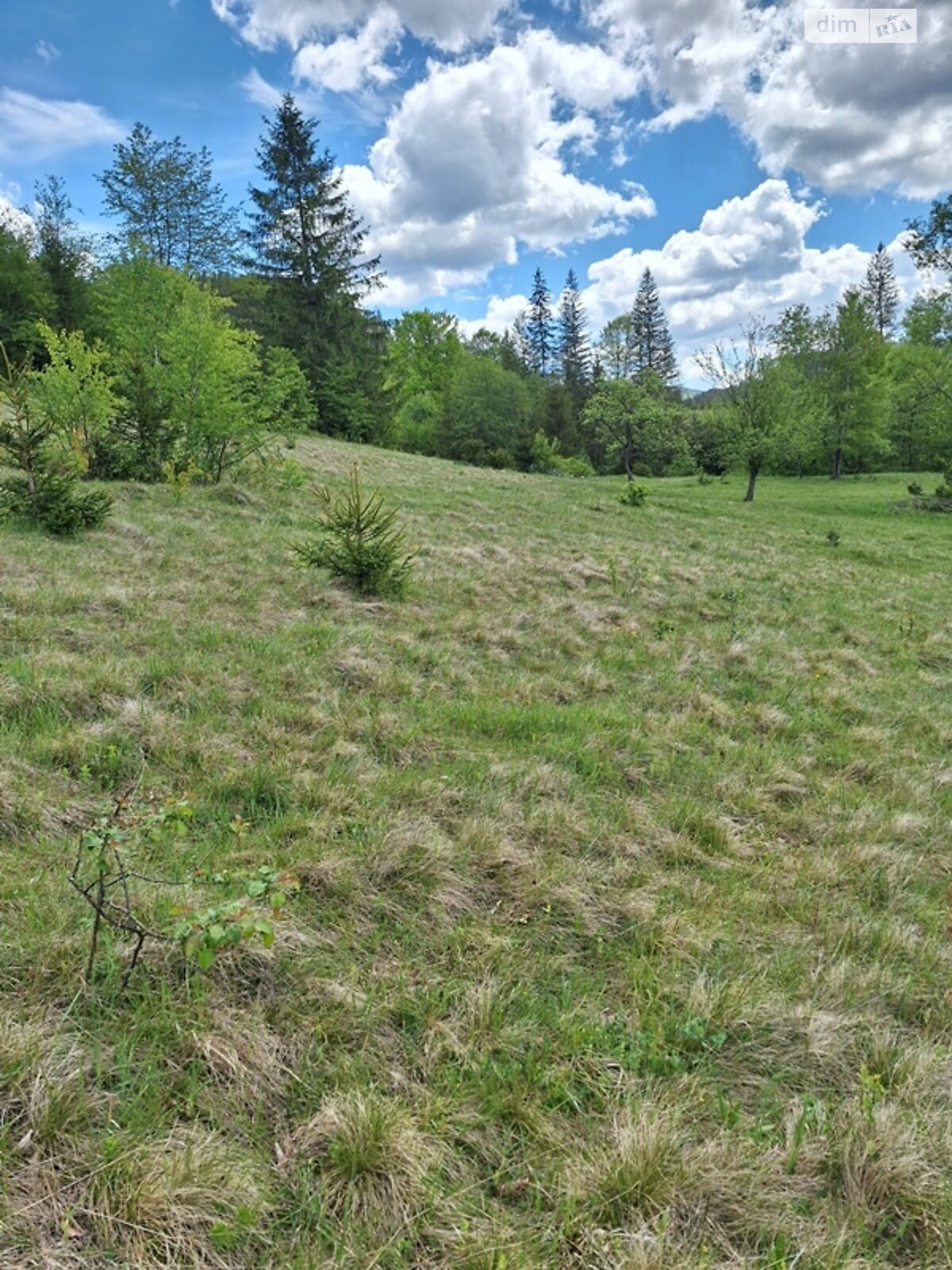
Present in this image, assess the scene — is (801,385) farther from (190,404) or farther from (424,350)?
(190,404)

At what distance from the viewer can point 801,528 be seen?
19.8 m

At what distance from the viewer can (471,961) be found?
2.61 m

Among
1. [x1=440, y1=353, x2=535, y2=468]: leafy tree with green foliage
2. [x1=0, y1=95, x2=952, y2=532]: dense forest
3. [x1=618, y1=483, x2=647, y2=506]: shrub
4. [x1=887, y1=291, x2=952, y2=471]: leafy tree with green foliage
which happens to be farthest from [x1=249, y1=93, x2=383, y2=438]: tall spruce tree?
[x1=887, y1=291, x2=952, y2=471]: leafy tree with green foliage

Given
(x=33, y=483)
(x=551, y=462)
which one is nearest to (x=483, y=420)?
(x=551, y=462)

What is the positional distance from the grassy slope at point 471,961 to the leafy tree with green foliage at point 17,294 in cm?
2824

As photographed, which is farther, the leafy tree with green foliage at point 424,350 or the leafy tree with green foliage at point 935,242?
the leafy tree with green foliage at point 424,350

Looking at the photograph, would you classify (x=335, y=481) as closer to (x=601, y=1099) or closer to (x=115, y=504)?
(x=115, y=504)

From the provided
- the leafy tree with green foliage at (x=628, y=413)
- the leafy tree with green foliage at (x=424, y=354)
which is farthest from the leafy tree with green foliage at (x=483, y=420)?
the leafy tree with green foliage at (x=628, y=413)

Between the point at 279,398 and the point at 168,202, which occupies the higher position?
the point at 168,202

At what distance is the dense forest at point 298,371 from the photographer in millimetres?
12211

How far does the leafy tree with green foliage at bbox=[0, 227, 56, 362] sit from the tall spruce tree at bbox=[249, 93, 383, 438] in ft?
30.9

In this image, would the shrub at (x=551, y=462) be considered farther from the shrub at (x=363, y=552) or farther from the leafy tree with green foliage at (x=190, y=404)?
the shrub at (x=363, y=552)

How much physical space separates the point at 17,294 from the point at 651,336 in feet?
163

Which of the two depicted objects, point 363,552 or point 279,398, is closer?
point 363,552
